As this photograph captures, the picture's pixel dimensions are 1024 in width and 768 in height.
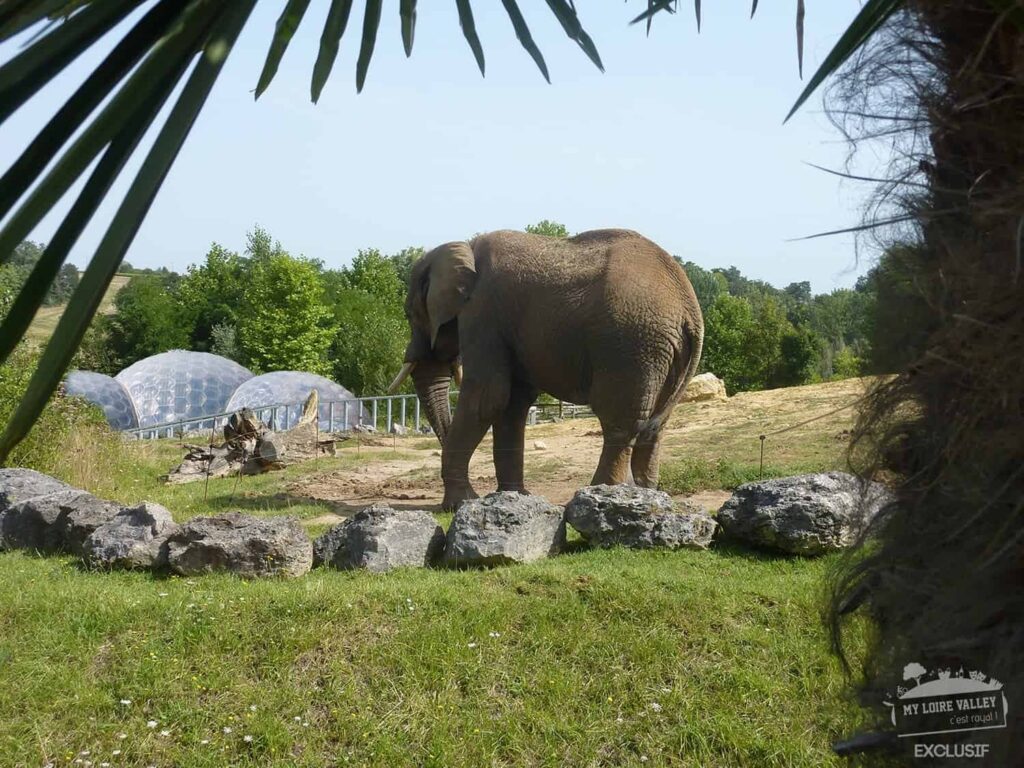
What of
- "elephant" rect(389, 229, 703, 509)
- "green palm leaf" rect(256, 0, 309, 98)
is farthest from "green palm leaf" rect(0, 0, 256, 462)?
"elephant" rect(389, 229, 703, 509)

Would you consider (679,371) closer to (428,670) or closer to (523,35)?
(428,670)

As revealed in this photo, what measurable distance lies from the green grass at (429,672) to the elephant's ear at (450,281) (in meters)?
5.18

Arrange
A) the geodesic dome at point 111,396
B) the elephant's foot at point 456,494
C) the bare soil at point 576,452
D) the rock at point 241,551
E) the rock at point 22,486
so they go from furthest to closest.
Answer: the geodesic dome at point 111,396 < the bare soil at point 576,452 < the elephant's foot at point 456,494 < the rock at point 22,486 < the rock at point 241,551

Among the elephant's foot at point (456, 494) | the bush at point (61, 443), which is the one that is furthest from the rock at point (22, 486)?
the elephant's foot at point (456, 494)

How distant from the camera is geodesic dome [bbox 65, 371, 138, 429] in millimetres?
31500

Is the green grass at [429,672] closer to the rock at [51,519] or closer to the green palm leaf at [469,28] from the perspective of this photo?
the rock at [51,519]

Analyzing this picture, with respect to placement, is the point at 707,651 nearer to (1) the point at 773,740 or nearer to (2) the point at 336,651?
(1) the point at 773,740

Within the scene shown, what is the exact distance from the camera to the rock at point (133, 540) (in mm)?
7512

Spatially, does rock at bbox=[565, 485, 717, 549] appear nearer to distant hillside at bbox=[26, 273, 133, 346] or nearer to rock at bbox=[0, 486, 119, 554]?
distant hillside at bbox=[26, 273, 133, 346]

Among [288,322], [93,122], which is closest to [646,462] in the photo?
[93,122]

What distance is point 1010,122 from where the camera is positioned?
149 centimetres

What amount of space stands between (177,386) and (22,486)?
92.0 feet

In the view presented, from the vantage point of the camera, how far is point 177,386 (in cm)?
3638

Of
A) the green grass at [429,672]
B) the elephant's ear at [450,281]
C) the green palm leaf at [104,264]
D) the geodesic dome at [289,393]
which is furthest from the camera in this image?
the geodesic dome at [289,393]
